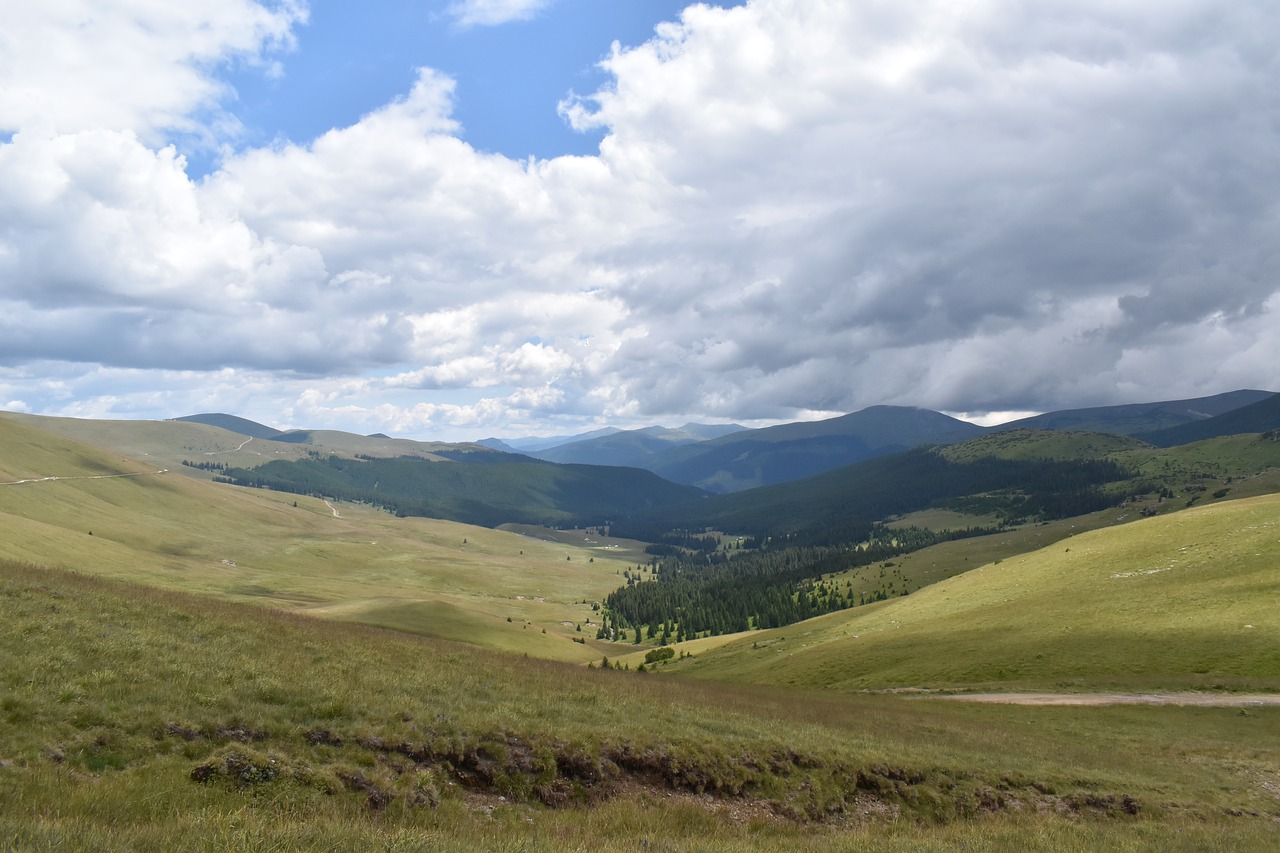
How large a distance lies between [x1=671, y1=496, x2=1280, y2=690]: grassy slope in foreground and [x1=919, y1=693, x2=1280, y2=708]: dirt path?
162cm

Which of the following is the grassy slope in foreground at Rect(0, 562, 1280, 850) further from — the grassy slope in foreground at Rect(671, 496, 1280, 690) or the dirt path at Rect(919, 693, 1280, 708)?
the grassy slope in foreground at Rect(671, 496, 1280, 690)

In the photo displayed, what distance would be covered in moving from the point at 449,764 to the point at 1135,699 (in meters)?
46.0

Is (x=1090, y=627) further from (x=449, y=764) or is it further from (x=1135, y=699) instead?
(x=449, y=764)

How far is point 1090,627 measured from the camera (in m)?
55.2

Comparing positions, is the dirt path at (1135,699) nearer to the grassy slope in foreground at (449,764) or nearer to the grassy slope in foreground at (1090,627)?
the grassy slope in foreground at (1090,627)

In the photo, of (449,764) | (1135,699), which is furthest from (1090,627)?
(449,764)

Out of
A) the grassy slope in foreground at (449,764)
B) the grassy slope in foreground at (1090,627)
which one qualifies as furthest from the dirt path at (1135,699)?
the grassy slope in foreground at (449,764)

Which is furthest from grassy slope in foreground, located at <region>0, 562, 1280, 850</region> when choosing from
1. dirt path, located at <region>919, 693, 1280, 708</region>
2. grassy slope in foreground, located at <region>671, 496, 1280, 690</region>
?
grassy slope in foreground, located at <region>671, 496, 1280, 690</region>

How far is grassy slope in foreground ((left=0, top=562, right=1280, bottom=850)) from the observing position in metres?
11.1

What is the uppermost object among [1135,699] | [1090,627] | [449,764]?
[449,764]

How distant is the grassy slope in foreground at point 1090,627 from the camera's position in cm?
4634

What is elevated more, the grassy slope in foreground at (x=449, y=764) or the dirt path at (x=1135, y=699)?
the grassy slope in foreground at (x=449, y=764)

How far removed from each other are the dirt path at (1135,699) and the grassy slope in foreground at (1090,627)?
1.62m

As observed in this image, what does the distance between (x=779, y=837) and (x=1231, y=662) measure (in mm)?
49569
